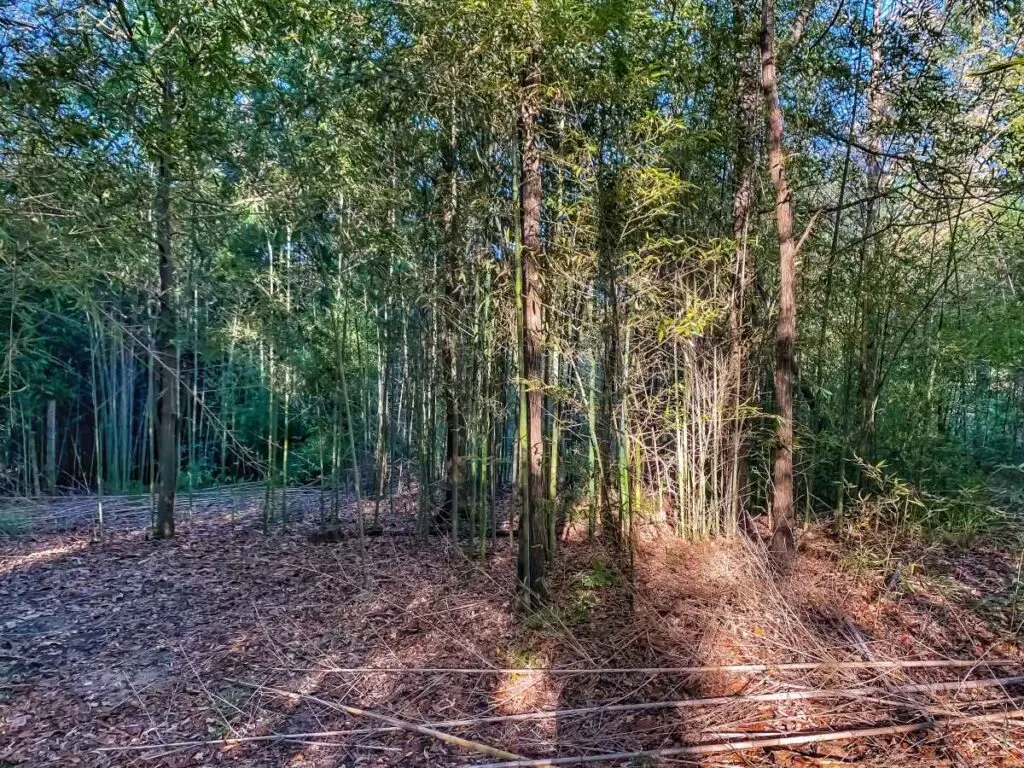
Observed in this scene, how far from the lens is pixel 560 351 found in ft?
9.73

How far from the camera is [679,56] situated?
10.6 ft

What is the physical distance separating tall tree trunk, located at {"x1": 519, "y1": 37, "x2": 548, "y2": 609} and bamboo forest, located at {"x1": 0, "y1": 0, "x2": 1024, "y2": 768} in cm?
2

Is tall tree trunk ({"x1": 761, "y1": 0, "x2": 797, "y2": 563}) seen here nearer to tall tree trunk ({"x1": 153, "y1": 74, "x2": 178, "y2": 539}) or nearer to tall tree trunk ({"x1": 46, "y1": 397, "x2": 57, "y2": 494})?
tall tree trunk ({"x1": 153, "y1": 74, "x2": 178, "y2": 539})

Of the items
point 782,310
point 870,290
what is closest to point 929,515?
point 870,290

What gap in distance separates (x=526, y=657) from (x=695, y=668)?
0.77 metres

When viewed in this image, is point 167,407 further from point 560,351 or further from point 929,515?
point 929,515

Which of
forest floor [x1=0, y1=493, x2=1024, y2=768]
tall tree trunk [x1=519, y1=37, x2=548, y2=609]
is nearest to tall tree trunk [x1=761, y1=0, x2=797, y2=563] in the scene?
forest floor [x1=0, y1=493, x2=1024, y2=768]

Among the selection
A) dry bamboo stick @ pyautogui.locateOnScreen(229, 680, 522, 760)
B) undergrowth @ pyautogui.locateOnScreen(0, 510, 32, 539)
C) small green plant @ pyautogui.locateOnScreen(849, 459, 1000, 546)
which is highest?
small green plant @ pyautogui.locateOnScreen(849, 459, 1000, 546)

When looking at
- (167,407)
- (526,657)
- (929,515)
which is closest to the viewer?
(526,657)

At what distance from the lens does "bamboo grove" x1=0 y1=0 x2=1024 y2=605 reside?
2.25 meters

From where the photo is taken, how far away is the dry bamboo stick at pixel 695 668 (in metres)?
2.17

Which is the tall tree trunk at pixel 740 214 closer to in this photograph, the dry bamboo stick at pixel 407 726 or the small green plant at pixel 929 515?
the small green plant at pixel 929 515

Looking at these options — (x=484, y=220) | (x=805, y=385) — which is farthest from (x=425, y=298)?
(x=805, y=385)

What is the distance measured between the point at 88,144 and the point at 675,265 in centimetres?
286
